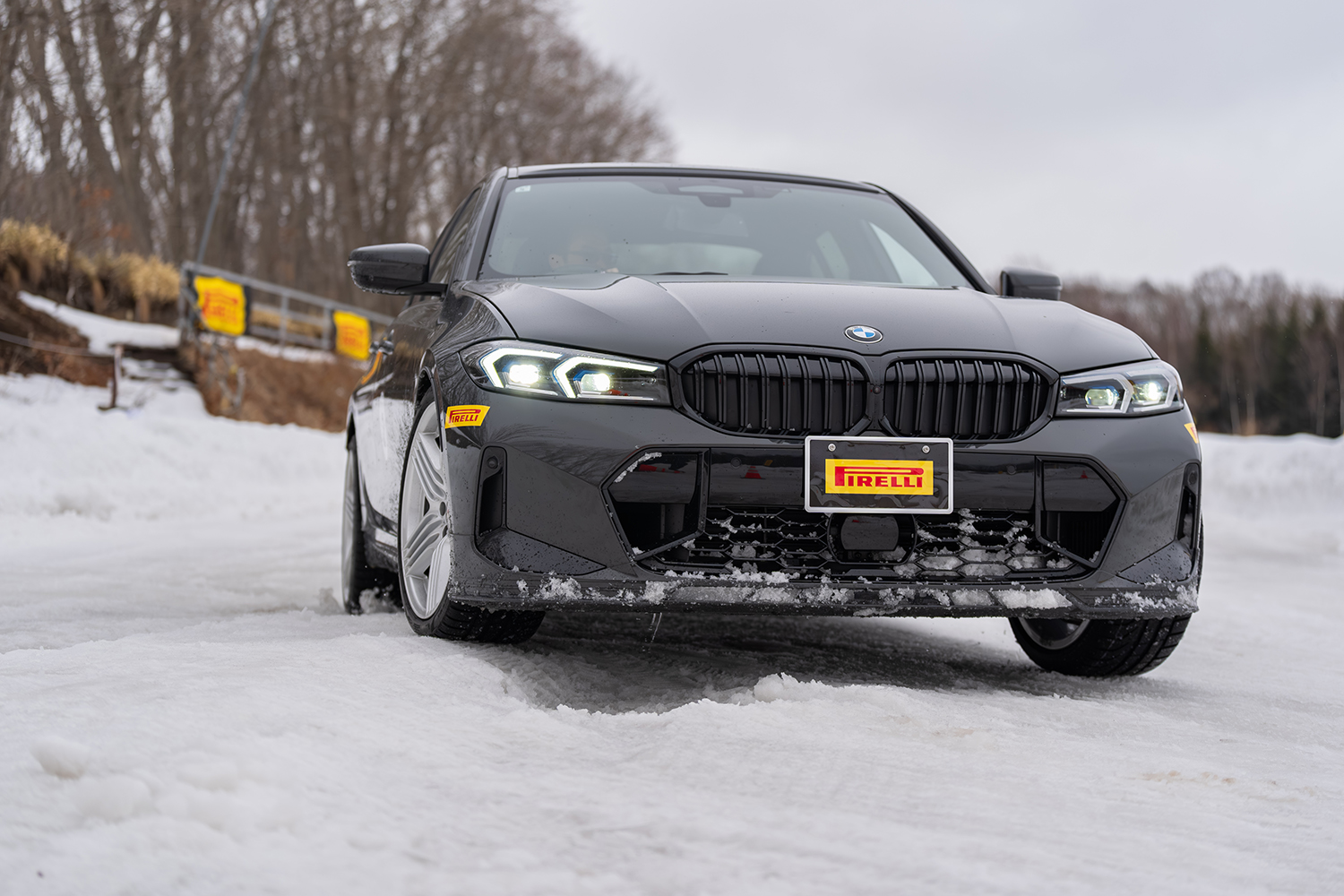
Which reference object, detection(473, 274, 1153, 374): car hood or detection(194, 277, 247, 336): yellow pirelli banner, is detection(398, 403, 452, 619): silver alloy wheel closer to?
detection(473, 274, 1153, 374): car hood

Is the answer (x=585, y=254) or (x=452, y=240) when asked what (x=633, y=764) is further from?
(x=452, y=240)

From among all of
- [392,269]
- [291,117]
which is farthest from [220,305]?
[392,269]

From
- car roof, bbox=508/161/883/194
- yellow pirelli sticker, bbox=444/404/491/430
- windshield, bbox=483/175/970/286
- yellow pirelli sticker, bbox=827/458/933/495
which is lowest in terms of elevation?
yellow pirelli sticker, bbox=827/458/933/495

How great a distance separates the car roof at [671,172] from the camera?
183 inches

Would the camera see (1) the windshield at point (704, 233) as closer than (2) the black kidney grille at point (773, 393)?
No

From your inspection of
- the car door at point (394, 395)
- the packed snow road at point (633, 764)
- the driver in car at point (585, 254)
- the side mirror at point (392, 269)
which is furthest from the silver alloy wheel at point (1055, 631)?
the side mirror at point (392, 269)

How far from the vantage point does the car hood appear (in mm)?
3090

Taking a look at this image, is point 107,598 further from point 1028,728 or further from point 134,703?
point 1028,728

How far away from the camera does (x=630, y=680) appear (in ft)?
10.6

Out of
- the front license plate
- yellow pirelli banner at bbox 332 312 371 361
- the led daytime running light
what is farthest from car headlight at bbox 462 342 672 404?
yellow pirelli banner at bbox 332 312 371 361

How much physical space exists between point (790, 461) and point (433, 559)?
1.02 m

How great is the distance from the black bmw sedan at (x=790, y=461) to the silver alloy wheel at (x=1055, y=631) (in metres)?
0.18

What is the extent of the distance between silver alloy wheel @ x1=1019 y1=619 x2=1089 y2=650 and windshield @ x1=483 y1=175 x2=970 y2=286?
1160 mm

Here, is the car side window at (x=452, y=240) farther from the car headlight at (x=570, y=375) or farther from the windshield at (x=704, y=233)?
the car headlight at (x=570, y=375)
